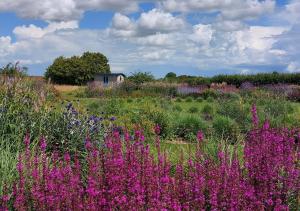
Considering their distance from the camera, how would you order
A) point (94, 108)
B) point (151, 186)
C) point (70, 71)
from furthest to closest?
point (70, 71), point (94, 108), point (151, 186)

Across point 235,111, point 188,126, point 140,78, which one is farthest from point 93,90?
point 188,126

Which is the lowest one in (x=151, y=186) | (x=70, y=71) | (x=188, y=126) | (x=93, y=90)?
(x=188, y=126)

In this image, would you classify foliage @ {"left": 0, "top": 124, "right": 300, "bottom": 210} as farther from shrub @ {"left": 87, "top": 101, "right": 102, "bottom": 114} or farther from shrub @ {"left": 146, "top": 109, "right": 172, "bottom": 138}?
shrub @ {"left": 87, "top": 101, "right": 102, "bottom": 114}

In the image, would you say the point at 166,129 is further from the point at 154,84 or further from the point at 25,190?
the point at 154,84

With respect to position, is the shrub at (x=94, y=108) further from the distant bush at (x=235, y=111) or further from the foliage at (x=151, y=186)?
the foliage at (x=151, y=186)

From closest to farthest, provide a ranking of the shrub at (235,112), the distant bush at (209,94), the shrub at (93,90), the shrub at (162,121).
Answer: the shrub at (162,121) < the shrub at (235,112) < the distant bush at (209,94) < the shrub at (93,90)

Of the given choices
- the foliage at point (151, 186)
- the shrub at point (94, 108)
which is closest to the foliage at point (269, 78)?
the shrub at point (94, 108)

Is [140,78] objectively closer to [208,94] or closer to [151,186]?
[208,94]

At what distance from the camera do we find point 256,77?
42.2 metres

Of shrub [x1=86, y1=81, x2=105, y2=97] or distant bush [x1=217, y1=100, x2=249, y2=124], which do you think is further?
shrub [x1=86, y1=81, x2=105, y2=97]

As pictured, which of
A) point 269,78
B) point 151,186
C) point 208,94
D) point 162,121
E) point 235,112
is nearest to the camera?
point 151,186

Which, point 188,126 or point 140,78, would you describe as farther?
point 140,78

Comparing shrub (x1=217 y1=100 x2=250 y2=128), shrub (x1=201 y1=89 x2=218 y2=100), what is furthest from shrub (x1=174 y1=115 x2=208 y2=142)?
shrub (x1=201 y1=89 x2=218 y2=100)

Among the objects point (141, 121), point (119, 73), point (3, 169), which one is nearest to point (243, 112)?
point (141, 121)
